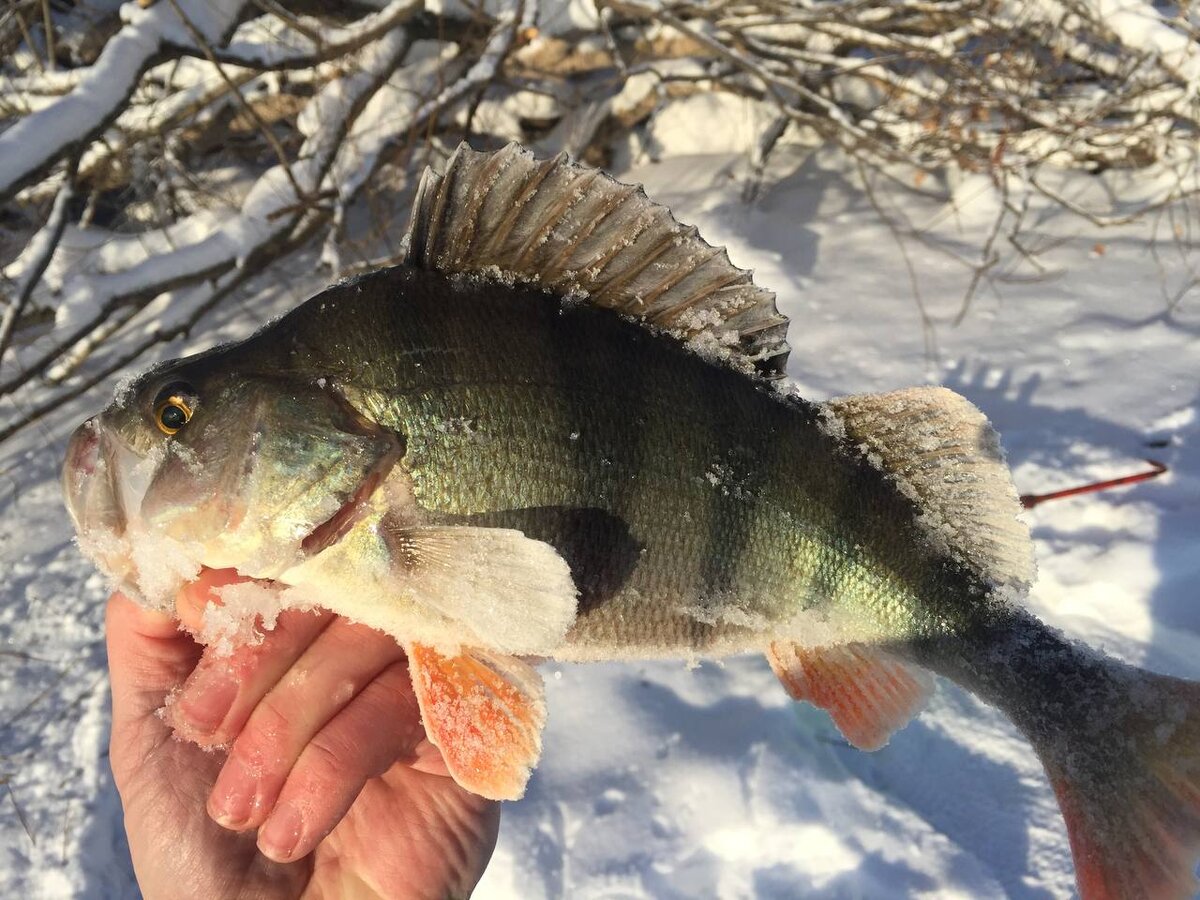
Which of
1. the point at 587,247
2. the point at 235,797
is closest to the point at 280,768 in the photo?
the point at 235,797

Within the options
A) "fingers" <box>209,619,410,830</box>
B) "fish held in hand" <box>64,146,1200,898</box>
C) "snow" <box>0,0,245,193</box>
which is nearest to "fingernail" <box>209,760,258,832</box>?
"fingers" <box>209,619,410,830</box>

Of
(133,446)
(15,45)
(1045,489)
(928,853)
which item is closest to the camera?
(133,446)

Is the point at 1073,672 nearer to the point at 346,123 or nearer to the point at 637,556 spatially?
the point at 637,556

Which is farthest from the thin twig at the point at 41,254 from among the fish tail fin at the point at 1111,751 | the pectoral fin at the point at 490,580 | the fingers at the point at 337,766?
the fish tail fin at the point at 1111,751

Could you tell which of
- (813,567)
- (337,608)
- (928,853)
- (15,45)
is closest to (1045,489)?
(928,853)

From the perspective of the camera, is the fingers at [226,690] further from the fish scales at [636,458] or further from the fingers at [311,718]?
the fish scales at [636,458]
